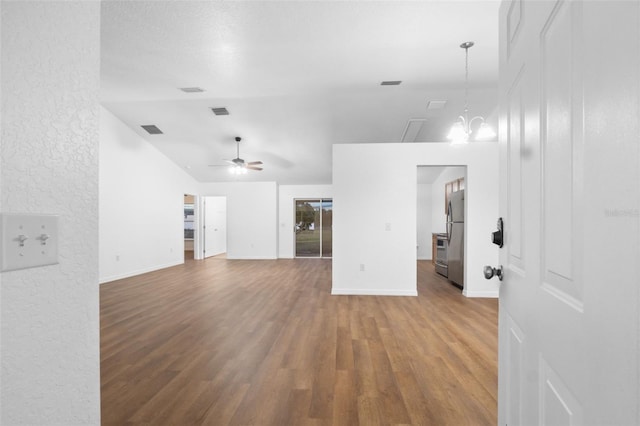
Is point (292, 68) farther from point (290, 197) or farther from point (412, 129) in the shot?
point (290, 197)

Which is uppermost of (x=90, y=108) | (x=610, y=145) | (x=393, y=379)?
(x=90, y=108)

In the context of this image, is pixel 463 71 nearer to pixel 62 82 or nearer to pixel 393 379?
pixel 393 379

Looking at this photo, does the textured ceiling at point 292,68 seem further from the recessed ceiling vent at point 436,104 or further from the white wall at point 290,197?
the white wall at point 290,197

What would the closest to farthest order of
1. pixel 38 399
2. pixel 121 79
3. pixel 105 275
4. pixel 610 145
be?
pixel 610 145
pixel 38 399
pixel 121 79
pixel 105 275

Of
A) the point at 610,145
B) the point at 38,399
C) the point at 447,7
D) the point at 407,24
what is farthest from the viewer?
the point at 407,24

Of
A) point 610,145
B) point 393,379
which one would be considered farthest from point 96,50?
point 393,379

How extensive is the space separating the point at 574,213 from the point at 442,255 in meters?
6.18

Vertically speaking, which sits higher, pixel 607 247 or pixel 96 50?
pixel 96 50

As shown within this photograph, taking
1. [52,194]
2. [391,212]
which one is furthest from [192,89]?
[52,194]

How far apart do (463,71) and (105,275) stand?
22.2 feet

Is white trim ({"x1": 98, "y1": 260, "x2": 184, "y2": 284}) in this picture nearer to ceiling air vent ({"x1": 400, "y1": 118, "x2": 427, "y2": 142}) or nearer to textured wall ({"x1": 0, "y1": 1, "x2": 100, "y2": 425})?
textured wall ({"x1": 0, "y1": 1, "x2": 100, "y2": 425})

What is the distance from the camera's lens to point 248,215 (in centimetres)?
964

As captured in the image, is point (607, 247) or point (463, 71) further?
point (463, 71)

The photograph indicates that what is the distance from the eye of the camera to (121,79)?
4.41m
